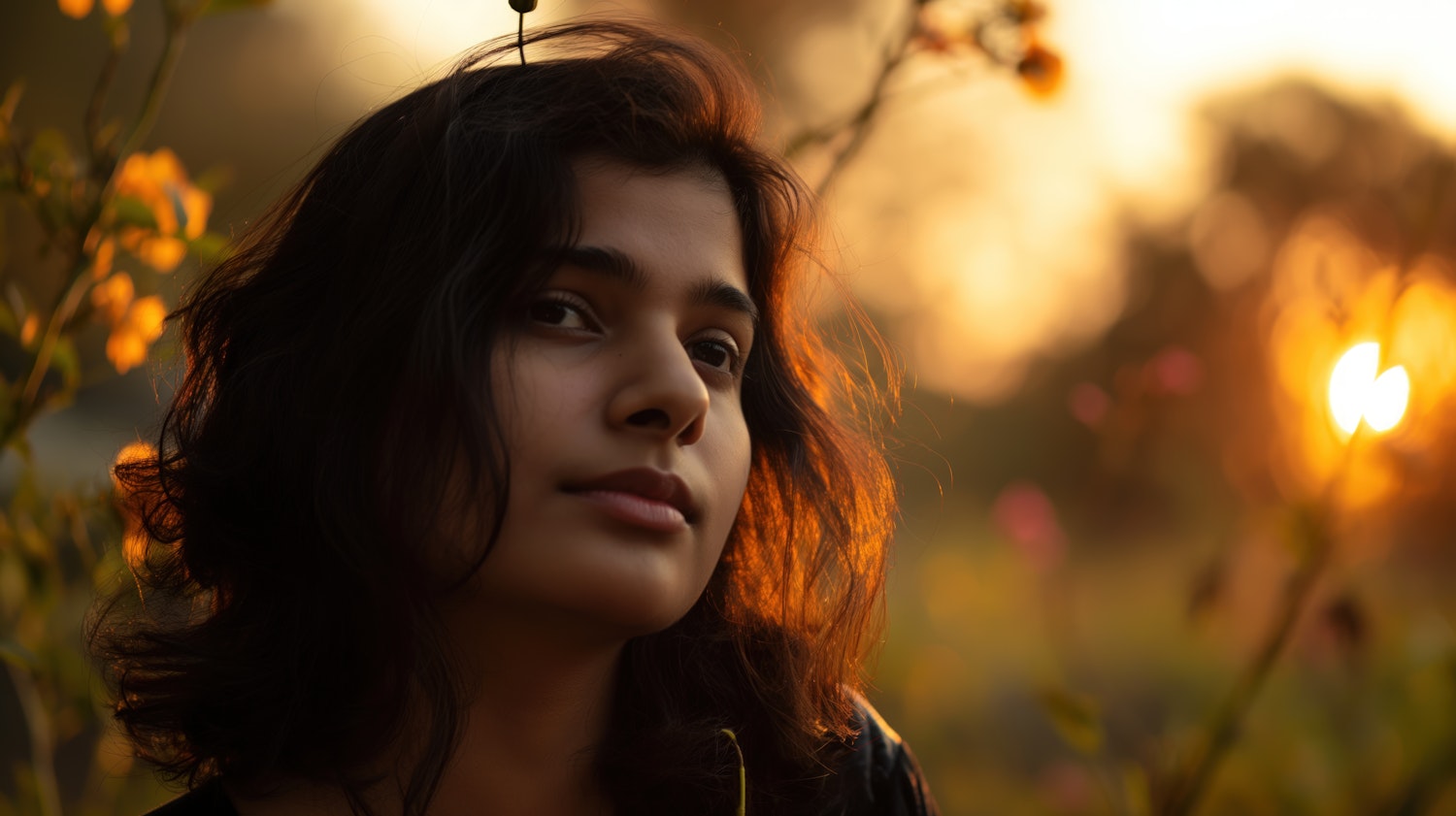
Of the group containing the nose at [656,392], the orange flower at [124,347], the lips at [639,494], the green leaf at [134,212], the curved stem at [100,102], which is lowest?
the orange flower at [124,347]

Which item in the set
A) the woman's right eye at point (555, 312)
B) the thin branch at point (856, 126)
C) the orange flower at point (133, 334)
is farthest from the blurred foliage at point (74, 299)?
the thin branch at point (856, 126)

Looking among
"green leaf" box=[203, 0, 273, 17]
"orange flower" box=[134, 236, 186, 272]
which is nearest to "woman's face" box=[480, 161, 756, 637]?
"green leaf" box=[203, 0, 273, 17]

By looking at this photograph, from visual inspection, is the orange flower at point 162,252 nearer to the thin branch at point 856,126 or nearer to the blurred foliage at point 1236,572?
the thin branch at point 856,126

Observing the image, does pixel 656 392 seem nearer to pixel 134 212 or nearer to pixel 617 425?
pixel 617 425

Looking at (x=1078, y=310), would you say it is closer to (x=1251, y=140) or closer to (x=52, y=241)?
(x=1251, y=140)

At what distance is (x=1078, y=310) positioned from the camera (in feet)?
22.2

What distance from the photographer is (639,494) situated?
1.04 m

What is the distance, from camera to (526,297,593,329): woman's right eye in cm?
107

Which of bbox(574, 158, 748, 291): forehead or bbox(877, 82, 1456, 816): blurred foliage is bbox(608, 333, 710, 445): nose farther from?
bbox(877, 82, 1456, 816): blurred foliage

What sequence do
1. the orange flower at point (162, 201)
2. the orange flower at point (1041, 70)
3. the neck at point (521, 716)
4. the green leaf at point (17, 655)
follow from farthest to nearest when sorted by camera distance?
the orange flower at point (1041, 70) → the orange flower at point (162, 201) → the neck at point (521, 716) → the green leaf at point (17, 655)

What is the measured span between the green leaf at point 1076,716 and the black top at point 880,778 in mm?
247

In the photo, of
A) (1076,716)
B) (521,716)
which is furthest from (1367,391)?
(521,716)

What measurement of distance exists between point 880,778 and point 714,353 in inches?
22.1

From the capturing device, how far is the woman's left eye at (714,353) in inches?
46.6
